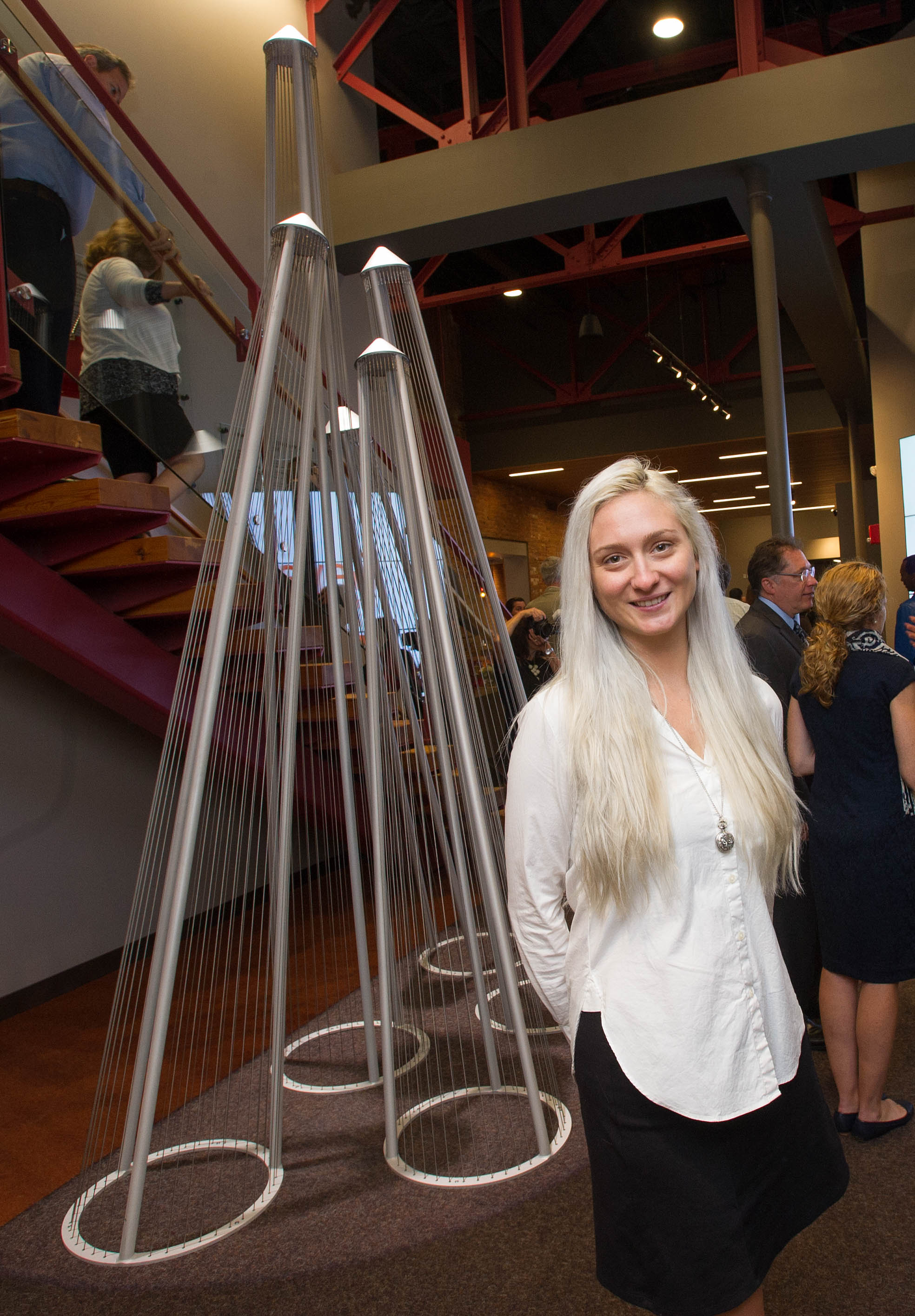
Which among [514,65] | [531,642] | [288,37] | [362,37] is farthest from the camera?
[362,37]

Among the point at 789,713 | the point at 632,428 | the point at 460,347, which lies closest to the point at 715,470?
the point at 632,428

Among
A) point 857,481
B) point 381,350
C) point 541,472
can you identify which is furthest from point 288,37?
point 541,472

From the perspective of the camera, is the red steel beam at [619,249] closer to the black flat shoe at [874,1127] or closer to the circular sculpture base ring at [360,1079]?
the circular sculpture base ring at [360,1079]

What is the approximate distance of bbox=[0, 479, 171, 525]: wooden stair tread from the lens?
287cm

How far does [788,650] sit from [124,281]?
2.43 metres

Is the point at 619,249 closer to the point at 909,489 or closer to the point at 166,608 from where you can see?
the point at 909,489

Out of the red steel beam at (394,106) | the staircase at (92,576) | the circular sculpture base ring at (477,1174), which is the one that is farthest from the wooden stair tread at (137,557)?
the red steel beam at (394,106)

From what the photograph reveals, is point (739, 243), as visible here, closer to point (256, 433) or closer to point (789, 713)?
point (789, 713)

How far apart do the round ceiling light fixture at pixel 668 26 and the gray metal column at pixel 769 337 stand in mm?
2325

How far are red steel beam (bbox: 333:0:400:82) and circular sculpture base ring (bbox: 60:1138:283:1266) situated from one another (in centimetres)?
693

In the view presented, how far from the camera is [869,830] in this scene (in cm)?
230

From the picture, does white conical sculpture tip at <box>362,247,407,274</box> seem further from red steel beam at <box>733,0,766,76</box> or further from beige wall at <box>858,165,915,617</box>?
beige wall at <box>858,165,915,617</box>

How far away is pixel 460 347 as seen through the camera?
1248 cm

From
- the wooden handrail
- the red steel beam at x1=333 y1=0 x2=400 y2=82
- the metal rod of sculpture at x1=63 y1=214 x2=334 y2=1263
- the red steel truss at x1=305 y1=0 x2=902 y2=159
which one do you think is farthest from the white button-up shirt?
the red steel beam at x1=333 y1=0 x2=400 y2=82
